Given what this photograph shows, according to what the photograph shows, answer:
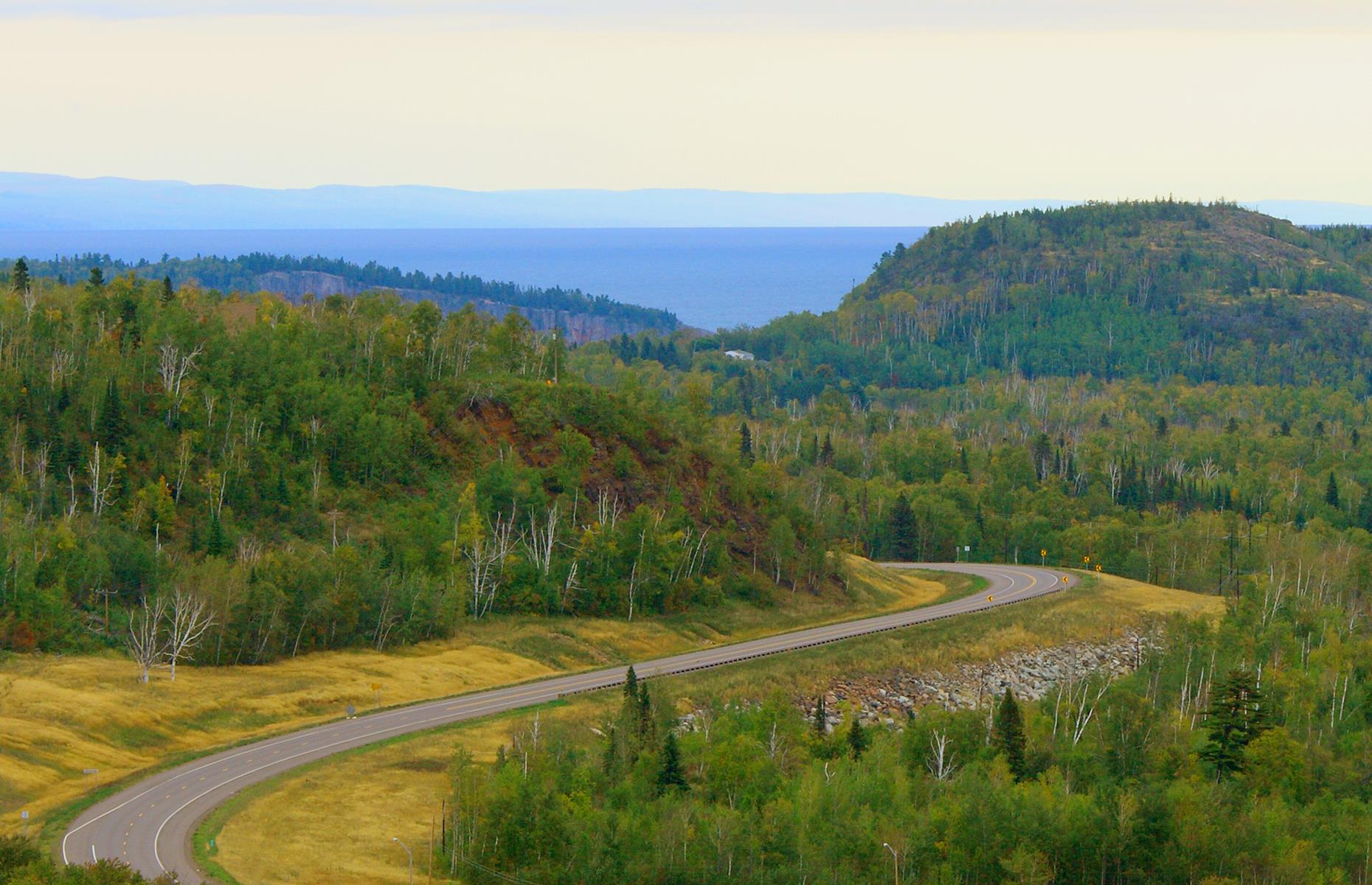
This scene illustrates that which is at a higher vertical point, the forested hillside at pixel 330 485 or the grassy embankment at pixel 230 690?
the forested hillside at pixel 330 485

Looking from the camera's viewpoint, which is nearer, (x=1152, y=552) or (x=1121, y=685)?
(x=1121, y=685)

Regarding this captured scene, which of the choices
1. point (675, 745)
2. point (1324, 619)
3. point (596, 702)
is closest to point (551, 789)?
point (675, 745)

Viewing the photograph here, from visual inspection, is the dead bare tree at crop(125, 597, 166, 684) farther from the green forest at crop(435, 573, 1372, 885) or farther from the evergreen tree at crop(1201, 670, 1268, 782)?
the evergreen tree at crop(1201, 670, 1268, 782)

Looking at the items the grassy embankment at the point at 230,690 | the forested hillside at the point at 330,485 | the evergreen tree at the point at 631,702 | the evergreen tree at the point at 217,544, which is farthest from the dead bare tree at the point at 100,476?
the evergreen tree at the point at 631,702

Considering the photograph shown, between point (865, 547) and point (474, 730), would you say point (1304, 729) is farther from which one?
point (865, 547)

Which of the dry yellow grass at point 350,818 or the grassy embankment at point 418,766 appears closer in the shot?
the dry yellow grass at point 350,818

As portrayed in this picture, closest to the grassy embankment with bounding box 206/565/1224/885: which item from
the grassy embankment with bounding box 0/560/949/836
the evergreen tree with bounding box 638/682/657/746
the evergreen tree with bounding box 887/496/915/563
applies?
the evergreen tree with bounding box 638/682/657/746

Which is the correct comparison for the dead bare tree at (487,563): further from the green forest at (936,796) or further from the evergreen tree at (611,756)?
the evergreen tree at (611,756)
